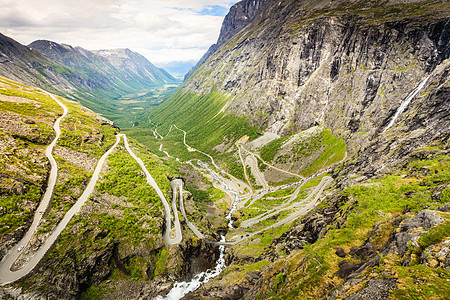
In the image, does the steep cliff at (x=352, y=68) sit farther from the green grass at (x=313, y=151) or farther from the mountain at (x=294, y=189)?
the green grass at (x=313, y=151)

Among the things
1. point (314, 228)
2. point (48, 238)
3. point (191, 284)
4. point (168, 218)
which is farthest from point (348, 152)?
point (48, 238)

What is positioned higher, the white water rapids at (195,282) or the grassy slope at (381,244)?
the grassy slope at (381,244)

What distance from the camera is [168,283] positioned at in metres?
53.6

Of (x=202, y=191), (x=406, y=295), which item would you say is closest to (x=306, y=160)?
(x=202, y=191)

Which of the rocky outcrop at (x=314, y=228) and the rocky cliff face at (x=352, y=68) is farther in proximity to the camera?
the rocky cliff face at (x=352, y=68)

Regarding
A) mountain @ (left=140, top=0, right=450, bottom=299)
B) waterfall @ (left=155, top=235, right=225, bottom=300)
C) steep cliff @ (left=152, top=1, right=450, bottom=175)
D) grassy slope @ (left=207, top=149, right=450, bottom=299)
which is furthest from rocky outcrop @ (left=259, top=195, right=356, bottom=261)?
steep cliff @ (left=152, top=1, right=450, bottom=175)

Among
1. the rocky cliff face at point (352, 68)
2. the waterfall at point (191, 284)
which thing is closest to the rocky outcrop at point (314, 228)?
the waterfall at point (191, 284)

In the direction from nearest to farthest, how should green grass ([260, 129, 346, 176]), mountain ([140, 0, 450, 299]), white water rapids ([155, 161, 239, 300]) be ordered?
mountain ([140, 0, 450, 299]) < white water rapids ([155, 161, 239, 300]) < green grass ([260, 129, 346, 176])

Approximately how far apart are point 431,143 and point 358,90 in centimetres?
7562

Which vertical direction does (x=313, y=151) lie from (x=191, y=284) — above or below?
above

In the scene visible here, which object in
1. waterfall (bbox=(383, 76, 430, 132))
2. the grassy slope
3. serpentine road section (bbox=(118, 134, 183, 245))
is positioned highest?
waterfall (bbox=(383, 76, 430, 132))

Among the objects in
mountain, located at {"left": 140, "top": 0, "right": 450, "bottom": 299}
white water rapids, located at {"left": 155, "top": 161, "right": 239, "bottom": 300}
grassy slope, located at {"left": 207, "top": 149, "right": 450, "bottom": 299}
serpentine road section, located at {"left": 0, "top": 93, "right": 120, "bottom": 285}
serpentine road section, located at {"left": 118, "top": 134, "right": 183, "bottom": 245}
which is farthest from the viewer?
serpentine road section, located at {"left": 118, "top": 134, "right": 183, "bottom": 245}

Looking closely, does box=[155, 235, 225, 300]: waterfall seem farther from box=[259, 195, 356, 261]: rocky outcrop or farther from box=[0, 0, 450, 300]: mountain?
box=[259, 195, 356, 261]: rocky outcrop

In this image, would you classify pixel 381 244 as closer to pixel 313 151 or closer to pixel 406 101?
pixel 313 151
